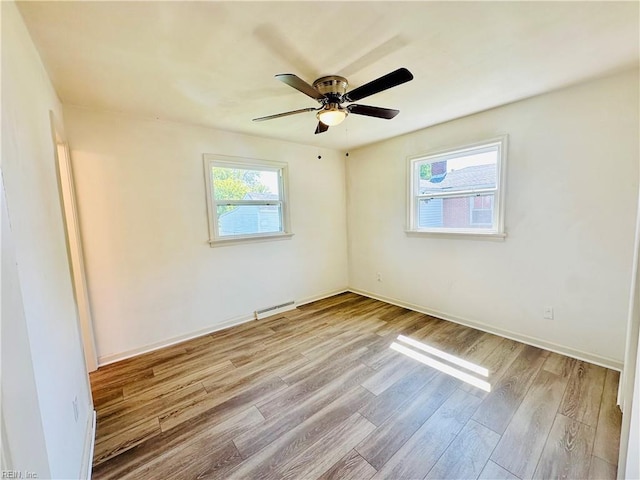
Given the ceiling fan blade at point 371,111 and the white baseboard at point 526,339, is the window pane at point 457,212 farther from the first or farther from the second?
the ceiling fan blade at point 371,111

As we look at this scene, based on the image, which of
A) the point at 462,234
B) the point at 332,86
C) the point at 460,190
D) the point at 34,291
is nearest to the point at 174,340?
the point at 34,291

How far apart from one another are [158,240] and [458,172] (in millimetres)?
3458

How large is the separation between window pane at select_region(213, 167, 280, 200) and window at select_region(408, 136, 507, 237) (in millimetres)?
1885

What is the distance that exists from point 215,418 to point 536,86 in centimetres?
363

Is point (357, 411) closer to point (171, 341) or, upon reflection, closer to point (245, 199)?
point (171, 341)

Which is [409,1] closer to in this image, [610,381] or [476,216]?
[476,216]

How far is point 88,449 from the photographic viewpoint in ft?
5.16

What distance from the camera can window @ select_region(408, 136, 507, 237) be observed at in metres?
2.83

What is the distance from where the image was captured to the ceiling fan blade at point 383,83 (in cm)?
155

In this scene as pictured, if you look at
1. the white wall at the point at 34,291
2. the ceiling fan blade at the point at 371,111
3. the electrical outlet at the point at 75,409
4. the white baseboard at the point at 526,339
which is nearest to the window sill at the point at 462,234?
the white baseboard at the point at 526,339

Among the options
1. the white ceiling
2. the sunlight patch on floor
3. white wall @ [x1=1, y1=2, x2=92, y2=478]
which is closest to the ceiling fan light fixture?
the white ceiling

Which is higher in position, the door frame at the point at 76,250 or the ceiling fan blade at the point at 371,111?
the ceiling fan blade at the point at 371,111

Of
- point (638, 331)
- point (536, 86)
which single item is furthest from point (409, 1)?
point (638, 331)

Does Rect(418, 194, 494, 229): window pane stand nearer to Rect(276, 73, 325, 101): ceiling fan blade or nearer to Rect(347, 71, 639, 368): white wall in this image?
Rect(347, 71, 639, 368): white wall
